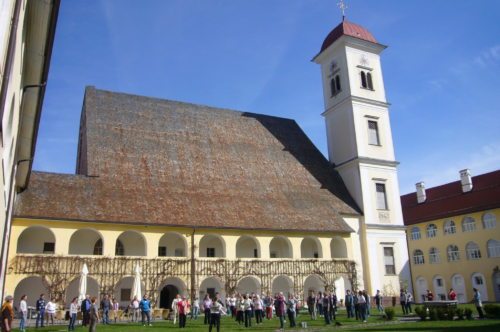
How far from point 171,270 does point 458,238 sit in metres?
37.3

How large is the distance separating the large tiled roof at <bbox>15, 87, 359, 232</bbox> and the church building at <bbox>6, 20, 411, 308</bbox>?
107mm

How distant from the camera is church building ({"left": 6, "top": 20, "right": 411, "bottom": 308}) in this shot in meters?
25.6

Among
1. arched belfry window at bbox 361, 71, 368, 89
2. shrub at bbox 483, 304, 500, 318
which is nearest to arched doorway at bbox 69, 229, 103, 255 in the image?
shrub at bbox 483, 304, 500, 318

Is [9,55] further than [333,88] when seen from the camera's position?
No

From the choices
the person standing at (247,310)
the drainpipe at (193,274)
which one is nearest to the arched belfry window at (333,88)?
the drainpipe at (193,274)

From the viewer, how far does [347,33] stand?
41781 mm

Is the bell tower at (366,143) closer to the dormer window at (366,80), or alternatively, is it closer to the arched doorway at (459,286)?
the dormer window at (366,80)

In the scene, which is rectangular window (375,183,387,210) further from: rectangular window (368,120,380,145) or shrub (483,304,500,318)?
shrub (483,304,500,318)

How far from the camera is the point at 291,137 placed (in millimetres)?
42281

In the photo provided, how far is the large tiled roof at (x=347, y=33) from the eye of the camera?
42062mm

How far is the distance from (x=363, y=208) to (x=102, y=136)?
2063cm

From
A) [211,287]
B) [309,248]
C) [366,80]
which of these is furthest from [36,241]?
[366,80]

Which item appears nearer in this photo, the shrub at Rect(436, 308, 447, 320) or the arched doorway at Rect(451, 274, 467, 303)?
the shrub at Rect(436, 308, 447, 320)

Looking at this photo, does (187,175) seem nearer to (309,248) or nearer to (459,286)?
(309,248)
